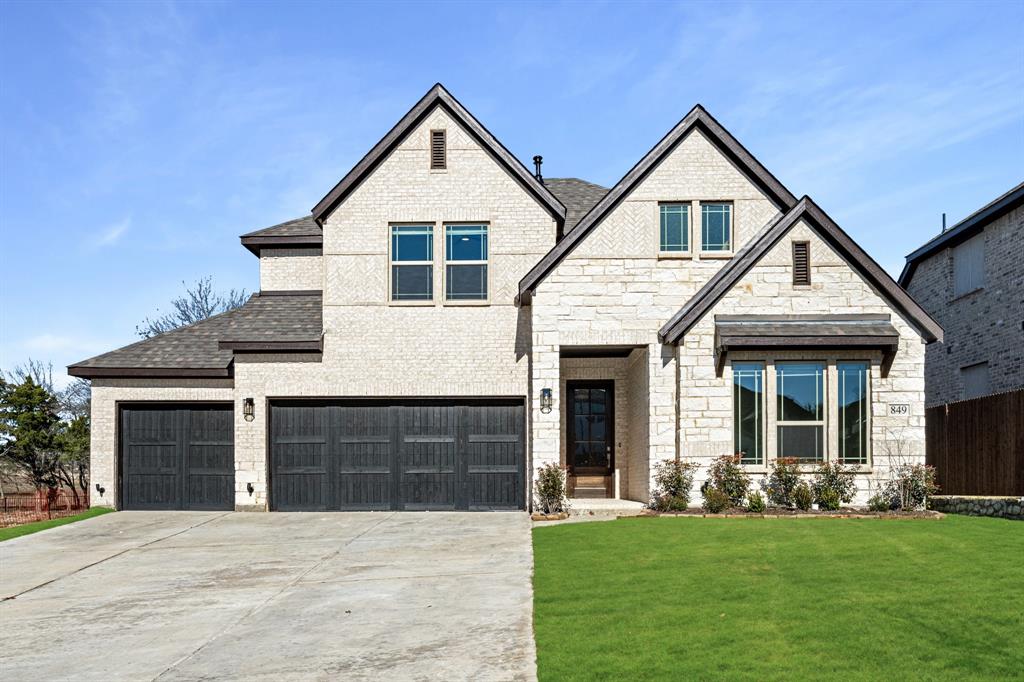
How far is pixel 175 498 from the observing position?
64.2 ft

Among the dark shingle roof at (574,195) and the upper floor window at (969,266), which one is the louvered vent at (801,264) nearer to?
the dark shingle roof at (574,195)

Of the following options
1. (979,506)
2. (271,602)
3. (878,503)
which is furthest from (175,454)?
(979,506)

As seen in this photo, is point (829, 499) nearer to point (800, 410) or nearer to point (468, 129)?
point (800, 410)

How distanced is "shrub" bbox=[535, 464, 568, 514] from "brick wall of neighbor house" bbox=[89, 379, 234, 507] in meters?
6.91

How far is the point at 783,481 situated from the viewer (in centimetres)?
1655

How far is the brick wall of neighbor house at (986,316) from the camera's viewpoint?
68.7ft

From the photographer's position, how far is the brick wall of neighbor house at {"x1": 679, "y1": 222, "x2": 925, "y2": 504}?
54.9 ft

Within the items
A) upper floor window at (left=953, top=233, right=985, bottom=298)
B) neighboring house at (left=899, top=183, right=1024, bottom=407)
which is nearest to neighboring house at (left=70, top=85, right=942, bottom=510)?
neighboring house at (left=899, top=183, right=1024, bottom=407)

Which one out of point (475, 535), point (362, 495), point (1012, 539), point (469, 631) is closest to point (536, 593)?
point (469, 631)

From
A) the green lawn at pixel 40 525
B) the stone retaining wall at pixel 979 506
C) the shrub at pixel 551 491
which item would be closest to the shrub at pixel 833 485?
the stone retaining wall at pixel 979 506

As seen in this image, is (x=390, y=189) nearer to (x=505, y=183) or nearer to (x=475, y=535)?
(x=505, y=183)

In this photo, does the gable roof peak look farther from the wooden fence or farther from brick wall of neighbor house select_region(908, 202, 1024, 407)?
brick wall of neighbor house select_region(908, 202, 1024, 407)

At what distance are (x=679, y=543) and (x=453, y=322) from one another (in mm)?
7659

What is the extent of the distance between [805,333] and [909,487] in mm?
3307
